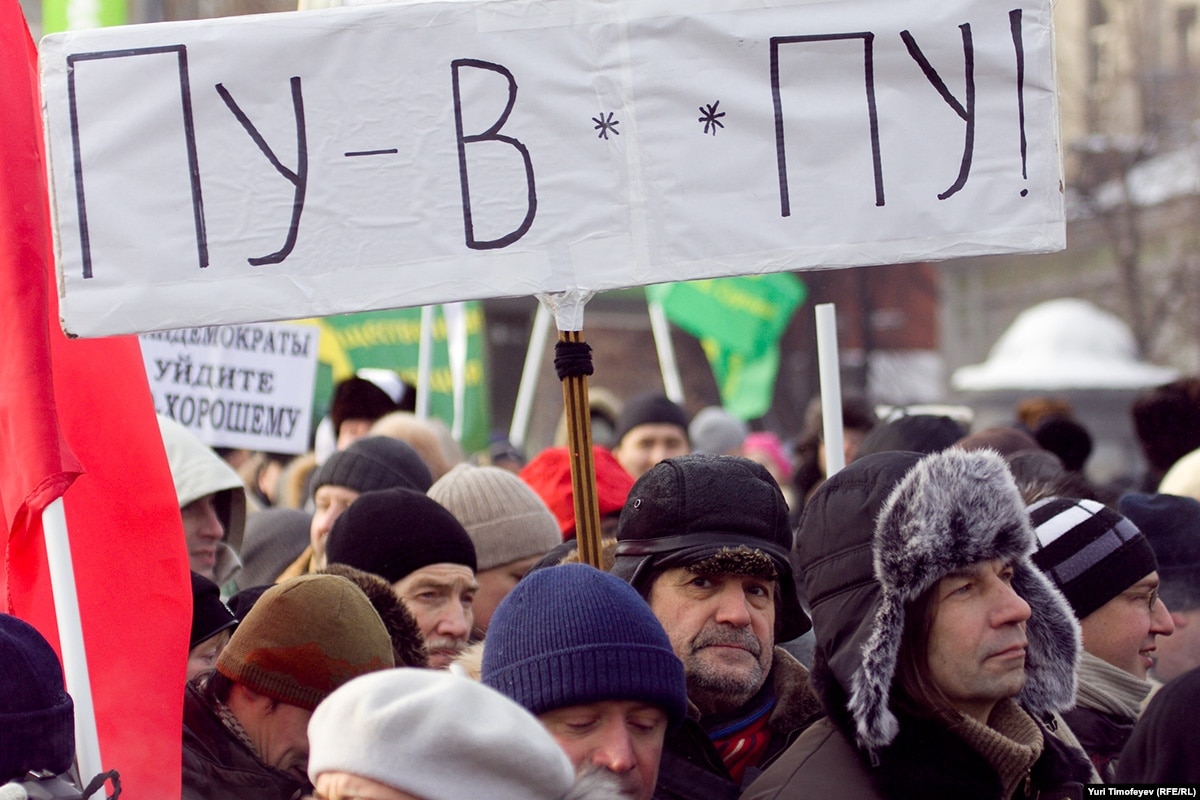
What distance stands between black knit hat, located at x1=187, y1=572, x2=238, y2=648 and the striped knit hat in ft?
6.60

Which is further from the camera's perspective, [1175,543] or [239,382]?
[239,382]

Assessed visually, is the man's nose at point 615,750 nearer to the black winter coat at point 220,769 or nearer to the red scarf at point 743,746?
the red scarf at point 743,746

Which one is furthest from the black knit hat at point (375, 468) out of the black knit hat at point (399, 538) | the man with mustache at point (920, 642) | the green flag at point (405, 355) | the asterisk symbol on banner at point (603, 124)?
the green flag at point (405, 355)

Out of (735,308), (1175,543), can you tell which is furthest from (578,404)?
(735,308)

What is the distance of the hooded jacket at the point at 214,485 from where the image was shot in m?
5.09

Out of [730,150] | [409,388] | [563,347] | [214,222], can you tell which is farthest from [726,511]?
[409,388]

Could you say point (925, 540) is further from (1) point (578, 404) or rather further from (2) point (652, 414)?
(2) point (652, 414)

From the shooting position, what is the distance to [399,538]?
14.5 ft

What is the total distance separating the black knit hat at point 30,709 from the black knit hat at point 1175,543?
2865 millimetres

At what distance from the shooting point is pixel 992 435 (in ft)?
20.9

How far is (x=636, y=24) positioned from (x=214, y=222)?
1028mm

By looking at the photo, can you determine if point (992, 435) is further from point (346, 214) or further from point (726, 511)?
point (346, 214)

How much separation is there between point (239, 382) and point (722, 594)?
4.34 meters

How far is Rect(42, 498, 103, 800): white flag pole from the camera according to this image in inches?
128
